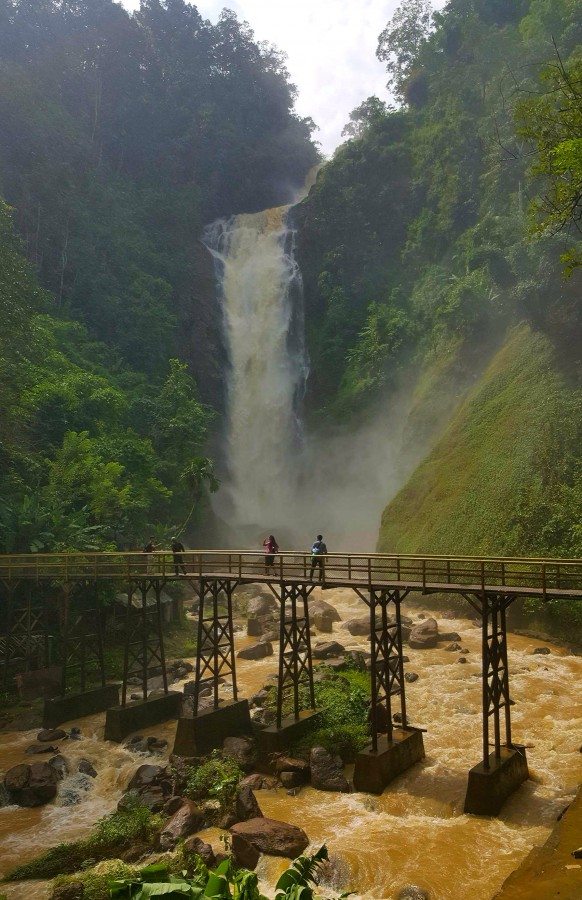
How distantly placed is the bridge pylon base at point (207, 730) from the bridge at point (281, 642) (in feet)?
0.14


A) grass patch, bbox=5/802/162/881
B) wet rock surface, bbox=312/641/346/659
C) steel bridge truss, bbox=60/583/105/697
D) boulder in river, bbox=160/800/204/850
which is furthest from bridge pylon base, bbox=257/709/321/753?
steel bridge truss, bbox=60/583/105/697

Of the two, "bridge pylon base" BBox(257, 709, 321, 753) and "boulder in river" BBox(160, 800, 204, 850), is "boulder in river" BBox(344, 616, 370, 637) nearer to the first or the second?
"bridge pylon base" BBox(257, 709, 321, 753)

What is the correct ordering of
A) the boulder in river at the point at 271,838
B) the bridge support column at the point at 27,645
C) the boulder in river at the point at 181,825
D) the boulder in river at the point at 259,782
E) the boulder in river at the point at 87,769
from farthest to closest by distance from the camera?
the bridge support column at the point at 27,645 < the boulder in river at the point at 87,769 < the boulder in river at the point at 259,782 < the boulder in river at the point at 181,825 < the boulder in river at the point at 271,838

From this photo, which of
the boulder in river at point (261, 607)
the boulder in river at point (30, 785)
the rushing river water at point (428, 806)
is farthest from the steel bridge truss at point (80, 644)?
the boulder in river at point (261, 607)

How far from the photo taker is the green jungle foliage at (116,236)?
37031 mm

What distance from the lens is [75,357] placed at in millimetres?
53938

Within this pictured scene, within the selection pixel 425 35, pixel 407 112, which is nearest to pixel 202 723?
pixel 407 112

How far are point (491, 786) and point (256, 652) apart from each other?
17.8 m

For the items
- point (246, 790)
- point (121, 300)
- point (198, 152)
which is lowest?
point (246, 790)

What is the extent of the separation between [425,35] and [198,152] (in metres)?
34.1

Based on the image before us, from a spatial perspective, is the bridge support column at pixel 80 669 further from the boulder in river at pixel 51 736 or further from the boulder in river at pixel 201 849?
the boulder in river at pixel 201 849

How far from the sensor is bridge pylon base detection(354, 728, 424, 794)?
18172mm

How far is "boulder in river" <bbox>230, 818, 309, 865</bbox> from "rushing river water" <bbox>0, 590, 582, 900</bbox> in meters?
0.26

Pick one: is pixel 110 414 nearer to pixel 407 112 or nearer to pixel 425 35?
pixel 407 112
